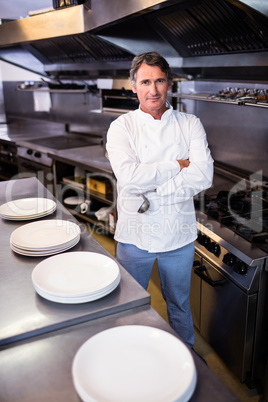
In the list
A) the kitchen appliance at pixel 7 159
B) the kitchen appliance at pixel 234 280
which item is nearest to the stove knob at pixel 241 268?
the kitchen appliance at pixel 234 280

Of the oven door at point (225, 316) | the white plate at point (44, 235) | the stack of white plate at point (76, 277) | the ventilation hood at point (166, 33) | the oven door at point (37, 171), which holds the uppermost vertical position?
the ventilation hood at point (166, 33)

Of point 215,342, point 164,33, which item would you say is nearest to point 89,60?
point 164,33

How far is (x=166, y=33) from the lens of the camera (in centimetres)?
305

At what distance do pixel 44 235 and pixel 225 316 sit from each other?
4.03 ft

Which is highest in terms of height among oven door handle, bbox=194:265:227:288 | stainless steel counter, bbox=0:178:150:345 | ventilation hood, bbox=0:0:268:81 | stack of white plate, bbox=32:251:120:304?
ventilation hood, bbox=0:0:268:81

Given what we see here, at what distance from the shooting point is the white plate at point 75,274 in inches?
47.6

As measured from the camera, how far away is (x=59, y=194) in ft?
14.2

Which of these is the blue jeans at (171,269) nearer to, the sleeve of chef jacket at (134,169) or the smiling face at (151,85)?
the sleeve of chef jacket at (134,169)

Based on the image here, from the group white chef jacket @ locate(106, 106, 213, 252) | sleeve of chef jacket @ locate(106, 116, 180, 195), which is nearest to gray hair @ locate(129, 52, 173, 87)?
white chef jacket @ locate(106, 106, 213, 252)

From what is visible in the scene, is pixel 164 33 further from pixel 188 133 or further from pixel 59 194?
pixel 59 194

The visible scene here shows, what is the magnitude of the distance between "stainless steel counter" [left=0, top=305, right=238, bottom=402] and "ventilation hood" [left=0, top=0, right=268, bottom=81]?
1717 millimetres

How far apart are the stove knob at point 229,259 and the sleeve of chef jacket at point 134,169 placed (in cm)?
57

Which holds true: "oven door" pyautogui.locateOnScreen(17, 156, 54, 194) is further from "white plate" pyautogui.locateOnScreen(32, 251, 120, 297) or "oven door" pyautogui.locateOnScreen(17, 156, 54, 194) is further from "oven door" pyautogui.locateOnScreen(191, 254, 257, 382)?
"white plate" pyautogui.locateOnScreen(32, 251, 120, 297)

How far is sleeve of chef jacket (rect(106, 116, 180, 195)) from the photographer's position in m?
1.81
